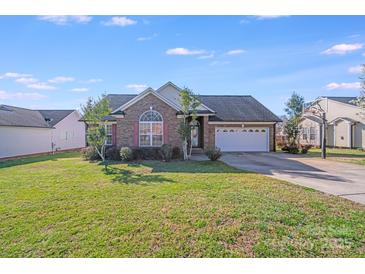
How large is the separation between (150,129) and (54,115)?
2148 cm

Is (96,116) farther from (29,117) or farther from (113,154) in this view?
(29,117)

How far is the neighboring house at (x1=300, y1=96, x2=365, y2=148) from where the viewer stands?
92.0 feet

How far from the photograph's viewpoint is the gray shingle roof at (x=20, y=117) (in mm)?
24234

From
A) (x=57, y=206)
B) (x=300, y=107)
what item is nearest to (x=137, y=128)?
(x=57, y=206)

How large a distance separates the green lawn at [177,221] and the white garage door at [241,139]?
14.5 m

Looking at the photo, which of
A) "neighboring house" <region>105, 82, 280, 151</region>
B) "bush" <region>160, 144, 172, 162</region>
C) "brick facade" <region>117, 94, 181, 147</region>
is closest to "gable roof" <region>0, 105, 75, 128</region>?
"neighboring house" <region>105, 82, 280, 151</region>

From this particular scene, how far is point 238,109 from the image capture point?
2584cm

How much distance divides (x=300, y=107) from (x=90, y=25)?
4423 centimetres

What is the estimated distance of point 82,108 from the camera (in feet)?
50.0

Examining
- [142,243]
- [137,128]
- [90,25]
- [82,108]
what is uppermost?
[90,25]

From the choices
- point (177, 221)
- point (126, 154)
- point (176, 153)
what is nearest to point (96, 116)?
point (126, 154)

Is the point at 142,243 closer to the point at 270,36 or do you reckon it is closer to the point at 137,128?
the point at 270,36

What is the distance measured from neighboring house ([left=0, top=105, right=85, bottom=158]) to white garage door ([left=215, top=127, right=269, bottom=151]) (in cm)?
1648

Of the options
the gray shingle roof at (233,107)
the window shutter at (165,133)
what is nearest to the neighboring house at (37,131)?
the gray shingle roof at (233,107)
